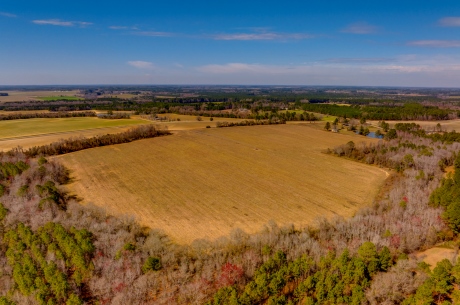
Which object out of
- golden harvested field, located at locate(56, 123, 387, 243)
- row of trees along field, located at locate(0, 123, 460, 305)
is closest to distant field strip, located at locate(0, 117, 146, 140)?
golden harvested field, located at locate(56, 123, 387, 243)

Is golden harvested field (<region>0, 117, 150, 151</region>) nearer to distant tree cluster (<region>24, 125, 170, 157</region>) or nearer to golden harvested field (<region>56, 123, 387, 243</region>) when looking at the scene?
distant tree cluster (<region>24, 125, 170, 157</region>)

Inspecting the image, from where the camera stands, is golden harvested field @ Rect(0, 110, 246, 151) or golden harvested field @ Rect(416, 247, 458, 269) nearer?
golden harvested field @ Rect(416, 247, 458, 269)

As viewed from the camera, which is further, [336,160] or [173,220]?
[336,160]

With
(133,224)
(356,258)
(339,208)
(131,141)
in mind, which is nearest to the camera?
(356,258)

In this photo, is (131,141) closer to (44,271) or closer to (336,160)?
(336,160)

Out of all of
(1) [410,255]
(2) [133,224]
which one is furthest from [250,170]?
(1) [410,255]

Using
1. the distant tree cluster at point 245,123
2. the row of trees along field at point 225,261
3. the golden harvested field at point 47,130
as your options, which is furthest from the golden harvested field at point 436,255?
the distant tree cluster at point 245,123

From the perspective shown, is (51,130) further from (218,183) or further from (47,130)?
(218,183)
